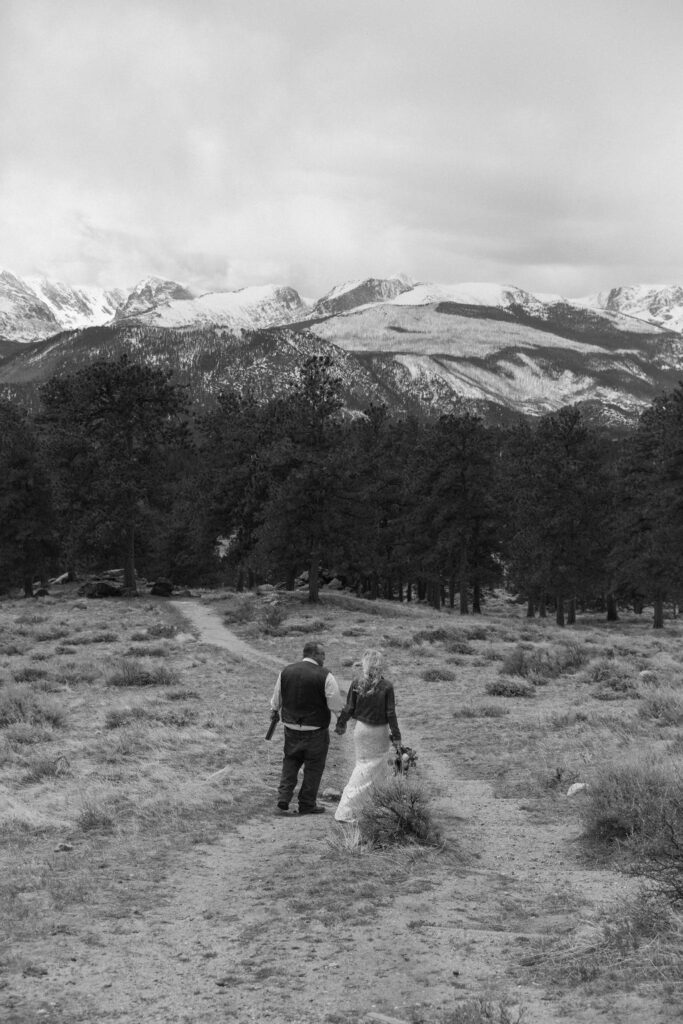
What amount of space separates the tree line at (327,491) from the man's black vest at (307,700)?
32.5 m

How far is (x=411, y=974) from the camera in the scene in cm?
595

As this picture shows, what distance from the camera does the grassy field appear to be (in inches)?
220

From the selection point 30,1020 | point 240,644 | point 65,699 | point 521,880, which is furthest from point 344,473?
point 30,1020

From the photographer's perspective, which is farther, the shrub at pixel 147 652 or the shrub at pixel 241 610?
the shrub at pixel 241 610

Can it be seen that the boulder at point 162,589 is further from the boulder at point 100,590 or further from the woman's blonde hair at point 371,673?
the woman's blonde hair at point 371,673

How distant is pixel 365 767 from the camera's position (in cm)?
1024

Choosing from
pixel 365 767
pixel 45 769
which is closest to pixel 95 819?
pixel 45 769

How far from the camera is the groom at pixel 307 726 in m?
11.1

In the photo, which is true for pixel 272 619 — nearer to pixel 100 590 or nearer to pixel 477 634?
pixel 477 634

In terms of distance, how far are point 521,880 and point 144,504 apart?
42.4m

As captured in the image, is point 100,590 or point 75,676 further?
point 100,590

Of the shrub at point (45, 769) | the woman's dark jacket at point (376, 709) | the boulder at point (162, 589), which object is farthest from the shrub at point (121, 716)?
the boulder at point (162, 589)

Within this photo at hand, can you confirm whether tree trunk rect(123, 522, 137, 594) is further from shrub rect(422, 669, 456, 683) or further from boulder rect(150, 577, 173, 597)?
shrub rect(422, 669, 456, 683)

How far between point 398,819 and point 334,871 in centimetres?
115
